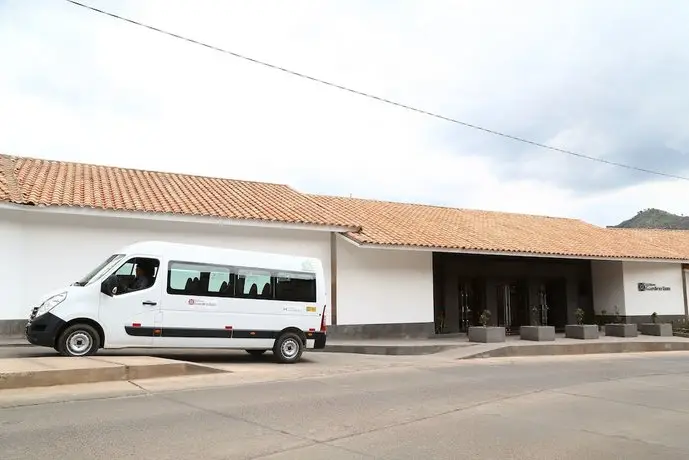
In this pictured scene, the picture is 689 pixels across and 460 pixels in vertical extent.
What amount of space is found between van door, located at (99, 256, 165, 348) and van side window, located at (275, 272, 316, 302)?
2.57 m

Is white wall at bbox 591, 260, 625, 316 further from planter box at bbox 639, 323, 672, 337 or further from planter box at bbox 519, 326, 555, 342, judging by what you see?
planter box at bbox 519, 326, 555, 342

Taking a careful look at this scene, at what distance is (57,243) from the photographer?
1484 centimetres

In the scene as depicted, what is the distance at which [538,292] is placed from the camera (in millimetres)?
25219

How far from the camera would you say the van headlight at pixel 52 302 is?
10945 mm

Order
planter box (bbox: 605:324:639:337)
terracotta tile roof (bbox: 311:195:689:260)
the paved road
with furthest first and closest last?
planter box (bbox: 605:324:639:337) → terracotta tile roof (bbox: 311:195:689:260) → the paved road

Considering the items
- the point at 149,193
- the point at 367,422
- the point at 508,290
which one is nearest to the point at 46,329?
the point at 367,422

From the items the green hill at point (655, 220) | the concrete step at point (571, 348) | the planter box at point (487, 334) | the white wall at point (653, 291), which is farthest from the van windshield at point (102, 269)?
the green hill at point (655, 220)

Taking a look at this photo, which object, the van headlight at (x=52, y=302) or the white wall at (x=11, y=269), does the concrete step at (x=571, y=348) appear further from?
the white wall at (x=11, y=269)

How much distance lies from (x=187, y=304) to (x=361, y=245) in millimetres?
6876

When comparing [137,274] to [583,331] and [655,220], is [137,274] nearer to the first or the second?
[583,331]

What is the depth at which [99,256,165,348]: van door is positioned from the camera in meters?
11.4

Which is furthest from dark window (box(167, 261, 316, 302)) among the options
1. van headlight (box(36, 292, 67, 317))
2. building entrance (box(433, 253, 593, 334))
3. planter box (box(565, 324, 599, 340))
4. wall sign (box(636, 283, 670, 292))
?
wall sign (box(636, 283, 670, 292))

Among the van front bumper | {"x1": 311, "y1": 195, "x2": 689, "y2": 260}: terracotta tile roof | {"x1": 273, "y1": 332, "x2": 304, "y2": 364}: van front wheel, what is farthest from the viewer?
{"x1": 311, "y1": 195, "x2": 689, "y2": 260}: terracotta tile roof

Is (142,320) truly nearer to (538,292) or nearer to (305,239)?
(305,239)
